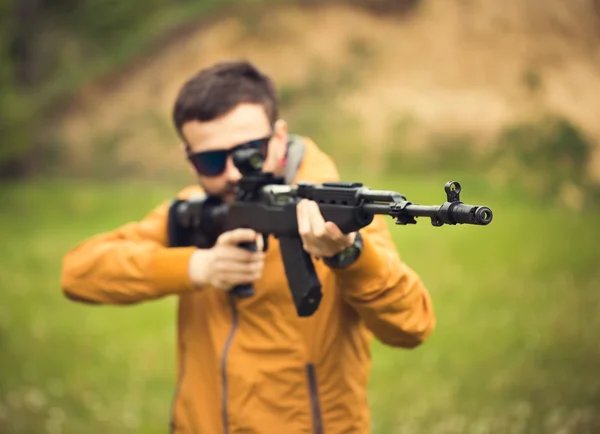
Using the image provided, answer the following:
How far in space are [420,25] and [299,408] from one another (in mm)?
2836

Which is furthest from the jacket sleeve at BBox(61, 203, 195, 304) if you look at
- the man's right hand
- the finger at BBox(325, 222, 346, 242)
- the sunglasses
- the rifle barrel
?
the rifle barrel

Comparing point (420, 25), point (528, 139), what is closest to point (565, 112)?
point (528, 139)

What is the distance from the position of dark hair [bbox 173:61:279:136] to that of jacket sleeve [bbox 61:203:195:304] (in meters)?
0.37

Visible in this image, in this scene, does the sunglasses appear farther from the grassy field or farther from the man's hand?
the grassy field

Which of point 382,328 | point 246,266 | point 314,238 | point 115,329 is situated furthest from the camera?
point 115,329

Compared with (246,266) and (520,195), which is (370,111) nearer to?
(520,195)

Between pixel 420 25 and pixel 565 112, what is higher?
pixel 420 25

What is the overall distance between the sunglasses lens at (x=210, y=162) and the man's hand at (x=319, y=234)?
472mm

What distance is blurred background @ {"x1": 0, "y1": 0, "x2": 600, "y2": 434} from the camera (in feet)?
11.5

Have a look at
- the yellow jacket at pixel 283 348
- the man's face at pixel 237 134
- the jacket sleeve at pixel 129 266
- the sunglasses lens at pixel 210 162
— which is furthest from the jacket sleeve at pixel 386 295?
the jacket sleeve at pixel 129 266

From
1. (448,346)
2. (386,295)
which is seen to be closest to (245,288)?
(386,295)

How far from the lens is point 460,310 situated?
3791mm

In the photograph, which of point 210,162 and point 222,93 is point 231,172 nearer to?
point 210,162

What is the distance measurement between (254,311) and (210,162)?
1.42 feet
